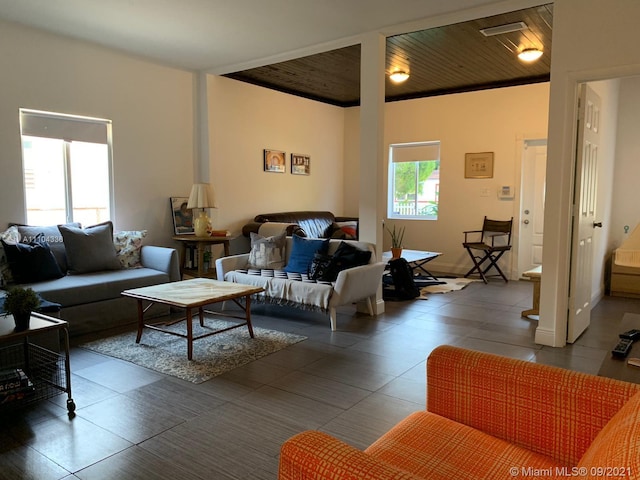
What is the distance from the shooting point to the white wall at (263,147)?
6094mm

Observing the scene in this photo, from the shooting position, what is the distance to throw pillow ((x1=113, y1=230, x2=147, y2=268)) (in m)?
4.79

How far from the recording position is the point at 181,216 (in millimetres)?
5793

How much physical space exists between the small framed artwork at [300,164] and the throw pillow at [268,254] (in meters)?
2.36

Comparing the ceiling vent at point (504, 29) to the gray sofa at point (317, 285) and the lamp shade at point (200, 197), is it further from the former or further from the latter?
the lamp shade at point (200, 197)

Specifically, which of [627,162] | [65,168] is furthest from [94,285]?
[627,162]

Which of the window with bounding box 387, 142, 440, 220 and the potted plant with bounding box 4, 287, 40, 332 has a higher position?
the window with bounding box 387, 142, 440, 220

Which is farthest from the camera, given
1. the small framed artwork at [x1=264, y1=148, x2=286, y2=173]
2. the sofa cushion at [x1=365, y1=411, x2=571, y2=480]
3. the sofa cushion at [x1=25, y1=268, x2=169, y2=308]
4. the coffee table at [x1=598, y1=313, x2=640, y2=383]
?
the small framed artwork at [x1=264, y1=148, x2=286, y2=173]

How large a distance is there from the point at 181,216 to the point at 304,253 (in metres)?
1.88

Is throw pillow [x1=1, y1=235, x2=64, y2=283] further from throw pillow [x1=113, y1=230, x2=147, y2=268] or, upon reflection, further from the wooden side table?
the wooden side table

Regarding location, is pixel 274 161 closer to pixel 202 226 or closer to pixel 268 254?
pixel 202 226

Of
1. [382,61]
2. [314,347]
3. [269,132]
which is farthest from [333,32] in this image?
[314,347]

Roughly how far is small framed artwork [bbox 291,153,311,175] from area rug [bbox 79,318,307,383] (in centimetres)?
357

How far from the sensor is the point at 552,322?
378 cm

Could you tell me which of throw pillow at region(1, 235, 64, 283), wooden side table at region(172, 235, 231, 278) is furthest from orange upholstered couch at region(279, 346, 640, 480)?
wooden side table at region(172, 235, 231, 278)
